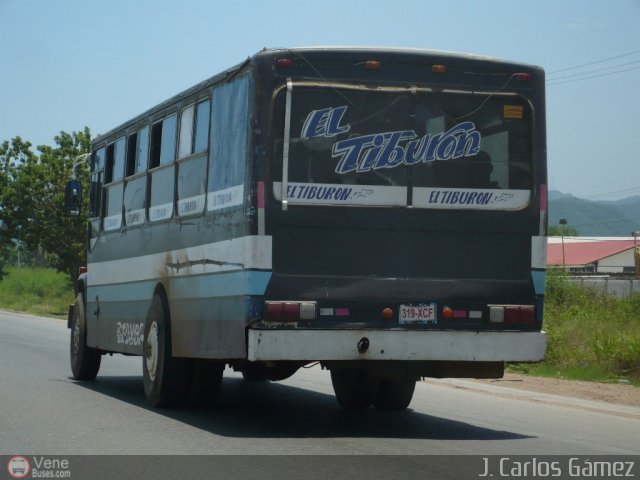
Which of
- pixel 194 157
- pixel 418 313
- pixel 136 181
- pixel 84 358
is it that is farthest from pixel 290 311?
pixel 84 358

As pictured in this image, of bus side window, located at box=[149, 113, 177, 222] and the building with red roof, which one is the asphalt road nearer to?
bus side window, located at box=[149, 113, 177, 222]

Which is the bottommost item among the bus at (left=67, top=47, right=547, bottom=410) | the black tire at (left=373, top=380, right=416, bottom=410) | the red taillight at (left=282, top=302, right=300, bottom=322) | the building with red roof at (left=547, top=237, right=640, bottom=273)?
the black tire at (left=373, top=380, right=416, bottom=410)

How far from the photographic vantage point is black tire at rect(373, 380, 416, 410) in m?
14.2

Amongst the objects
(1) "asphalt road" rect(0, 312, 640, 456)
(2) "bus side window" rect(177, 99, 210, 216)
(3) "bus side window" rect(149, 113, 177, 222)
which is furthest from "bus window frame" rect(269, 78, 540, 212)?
(3) "bus side window" rect(149, 113, 177, 222)

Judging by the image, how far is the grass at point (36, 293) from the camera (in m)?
57.0

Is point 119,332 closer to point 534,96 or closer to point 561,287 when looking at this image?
point 534,96

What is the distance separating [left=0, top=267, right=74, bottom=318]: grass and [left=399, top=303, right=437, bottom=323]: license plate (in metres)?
40.9

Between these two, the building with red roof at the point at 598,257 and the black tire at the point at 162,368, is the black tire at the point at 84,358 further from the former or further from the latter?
the building with red roof at the point at 598,257

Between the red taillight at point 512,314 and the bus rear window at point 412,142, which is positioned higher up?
the bus rear window at point 412,142

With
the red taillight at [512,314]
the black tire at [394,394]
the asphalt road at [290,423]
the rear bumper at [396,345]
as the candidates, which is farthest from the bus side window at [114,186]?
the red taillight at [512,314]

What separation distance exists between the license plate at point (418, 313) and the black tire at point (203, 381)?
2.72m

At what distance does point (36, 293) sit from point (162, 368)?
5681 centimetres
